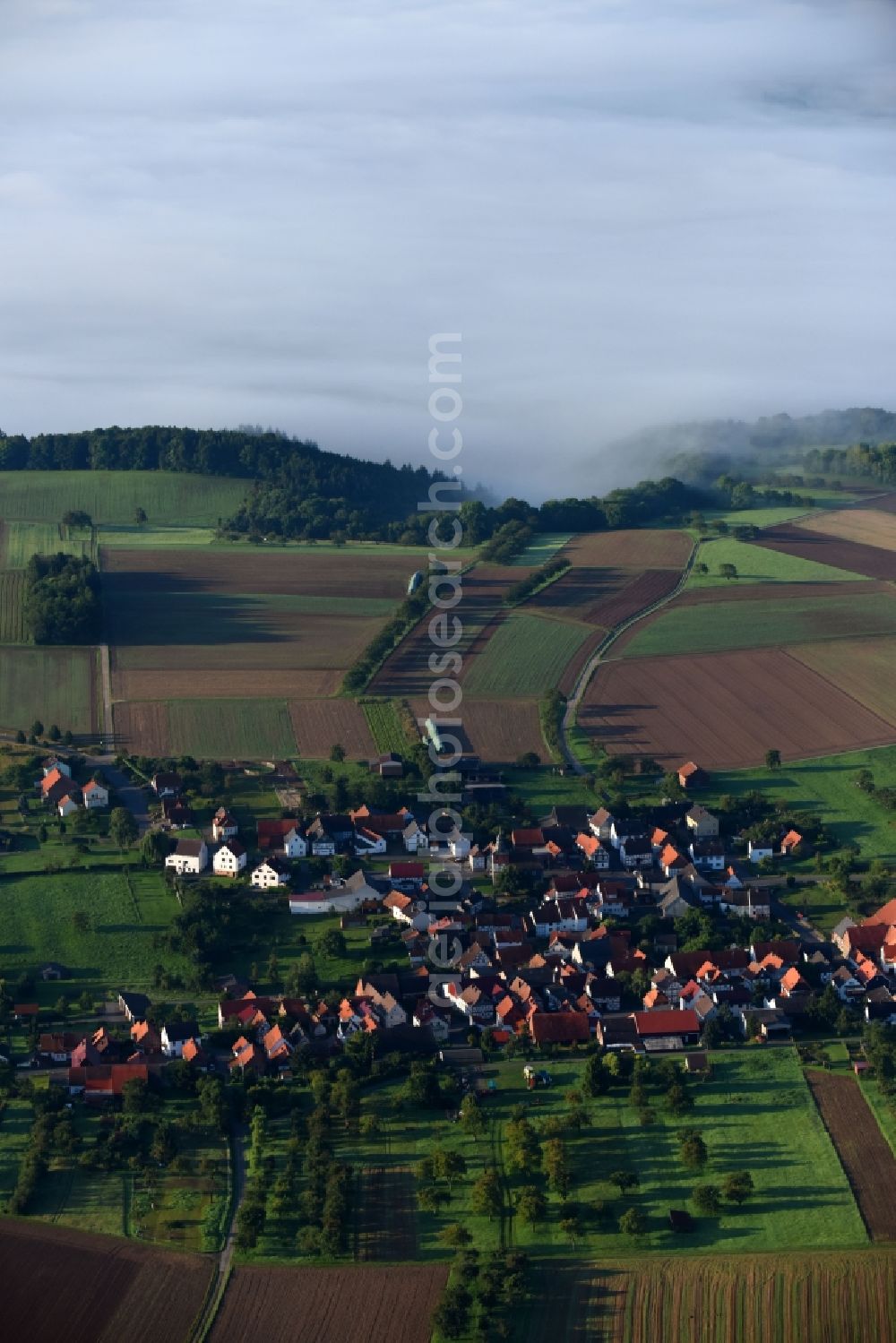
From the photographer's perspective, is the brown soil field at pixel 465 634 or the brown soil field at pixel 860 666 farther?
the brown soil field at pixel 465 634

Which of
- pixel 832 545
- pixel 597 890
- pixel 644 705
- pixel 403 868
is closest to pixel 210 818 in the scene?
pixel 403 868

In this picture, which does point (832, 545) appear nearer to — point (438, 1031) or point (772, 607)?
point (772, 607)

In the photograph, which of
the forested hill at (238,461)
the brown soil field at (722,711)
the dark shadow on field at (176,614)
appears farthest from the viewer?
the forested hill at (238,461)

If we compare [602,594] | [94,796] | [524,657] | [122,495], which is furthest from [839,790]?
[122,495]

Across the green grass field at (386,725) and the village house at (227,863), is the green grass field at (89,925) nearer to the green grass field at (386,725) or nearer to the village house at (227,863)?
the village house at (227,863)

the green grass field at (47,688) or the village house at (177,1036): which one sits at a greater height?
the green grass field at (47,688)

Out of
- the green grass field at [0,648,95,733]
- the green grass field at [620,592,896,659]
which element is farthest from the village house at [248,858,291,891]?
the green grass field at [620,592,896,659]

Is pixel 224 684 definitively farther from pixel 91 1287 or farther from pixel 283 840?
pixel 91 1287

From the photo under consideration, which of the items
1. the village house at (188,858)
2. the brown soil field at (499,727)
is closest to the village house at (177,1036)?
the village house at (188,858)

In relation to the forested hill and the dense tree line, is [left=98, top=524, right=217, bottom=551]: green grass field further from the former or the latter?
the dense tree line
